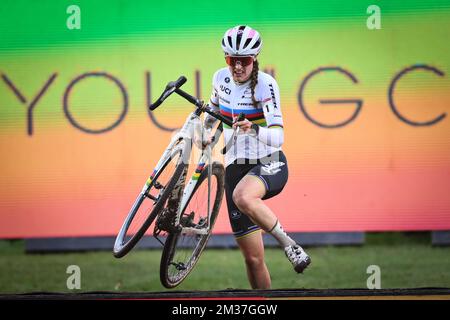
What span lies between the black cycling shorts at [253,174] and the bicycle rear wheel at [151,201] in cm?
40

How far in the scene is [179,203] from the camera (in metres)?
5.57

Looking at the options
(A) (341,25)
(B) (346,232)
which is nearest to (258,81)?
(A) (341,25)

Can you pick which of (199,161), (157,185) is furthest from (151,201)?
(199,161)

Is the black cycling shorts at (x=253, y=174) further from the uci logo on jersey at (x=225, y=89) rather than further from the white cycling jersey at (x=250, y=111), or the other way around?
the uci logo on jersey at (x=225, y=89)

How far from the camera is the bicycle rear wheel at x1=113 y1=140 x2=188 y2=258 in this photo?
17.7 feet

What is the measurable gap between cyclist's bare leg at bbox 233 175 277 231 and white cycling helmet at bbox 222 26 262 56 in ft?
2.48

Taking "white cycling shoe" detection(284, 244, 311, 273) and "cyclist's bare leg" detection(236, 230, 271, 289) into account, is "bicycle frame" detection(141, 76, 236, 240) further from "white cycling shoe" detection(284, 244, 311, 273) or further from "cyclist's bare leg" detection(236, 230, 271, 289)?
"white cycling shoe" detection(284, 244, 311, 273)

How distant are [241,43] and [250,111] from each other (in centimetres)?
40

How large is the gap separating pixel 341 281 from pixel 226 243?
1.21m

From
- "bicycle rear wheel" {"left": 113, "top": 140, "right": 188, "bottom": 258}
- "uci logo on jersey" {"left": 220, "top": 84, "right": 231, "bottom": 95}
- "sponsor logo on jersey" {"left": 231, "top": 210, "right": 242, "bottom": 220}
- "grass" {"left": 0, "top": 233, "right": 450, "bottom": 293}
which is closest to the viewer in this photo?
"bicycle rear wheel" {"left": 113, "top": 140, "right": 188, "bottom": 258}

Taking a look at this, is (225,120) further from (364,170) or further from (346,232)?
(346,232)

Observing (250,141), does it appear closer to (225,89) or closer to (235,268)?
(225,89)

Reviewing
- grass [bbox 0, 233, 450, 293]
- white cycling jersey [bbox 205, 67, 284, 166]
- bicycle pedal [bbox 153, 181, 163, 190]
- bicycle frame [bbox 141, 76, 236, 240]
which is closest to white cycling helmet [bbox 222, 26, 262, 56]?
white cycling jersey [bbox 205, 67, 284, 166]

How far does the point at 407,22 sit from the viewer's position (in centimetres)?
734
